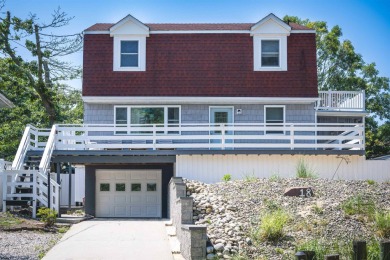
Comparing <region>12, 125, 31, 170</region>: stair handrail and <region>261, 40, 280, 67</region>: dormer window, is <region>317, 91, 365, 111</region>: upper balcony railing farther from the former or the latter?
<region>12, 125, 31, 170</region>: stair handrail

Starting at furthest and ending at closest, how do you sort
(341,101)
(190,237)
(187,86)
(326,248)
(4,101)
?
1. (341,101)
2. (187,86)
3. (4,101)
4. (190,237)
5. (326,248)

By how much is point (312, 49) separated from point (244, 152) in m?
6.69

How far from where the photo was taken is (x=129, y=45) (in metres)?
26.8

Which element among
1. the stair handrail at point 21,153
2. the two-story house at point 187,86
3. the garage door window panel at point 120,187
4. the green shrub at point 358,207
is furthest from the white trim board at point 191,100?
the green shrub at point 358,207

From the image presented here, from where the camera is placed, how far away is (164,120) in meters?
26.4

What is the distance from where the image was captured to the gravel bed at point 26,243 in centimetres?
1320

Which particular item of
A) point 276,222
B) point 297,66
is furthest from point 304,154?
point 276,222

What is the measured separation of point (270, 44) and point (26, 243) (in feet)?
51.8

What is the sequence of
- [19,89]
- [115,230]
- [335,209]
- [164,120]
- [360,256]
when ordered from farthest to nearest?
[164,120] → [115,230] → [19,89] → [335,209] → [360,256]

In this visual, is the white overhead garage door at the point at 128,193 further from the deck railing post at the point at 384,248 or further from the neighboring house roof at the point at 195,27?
the deck railing post at the point at 384,248

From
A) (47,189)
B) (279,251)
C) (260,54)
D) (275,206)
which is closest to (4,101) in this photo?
(47,189)

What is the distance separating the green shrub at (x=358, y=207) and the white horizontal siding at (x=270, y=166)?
866 cm

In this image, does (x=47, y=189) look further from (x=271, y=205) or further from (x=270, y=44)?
(x=270, y=44)

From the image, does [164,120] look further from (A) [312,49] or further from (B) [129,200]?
(A) [312,49]
